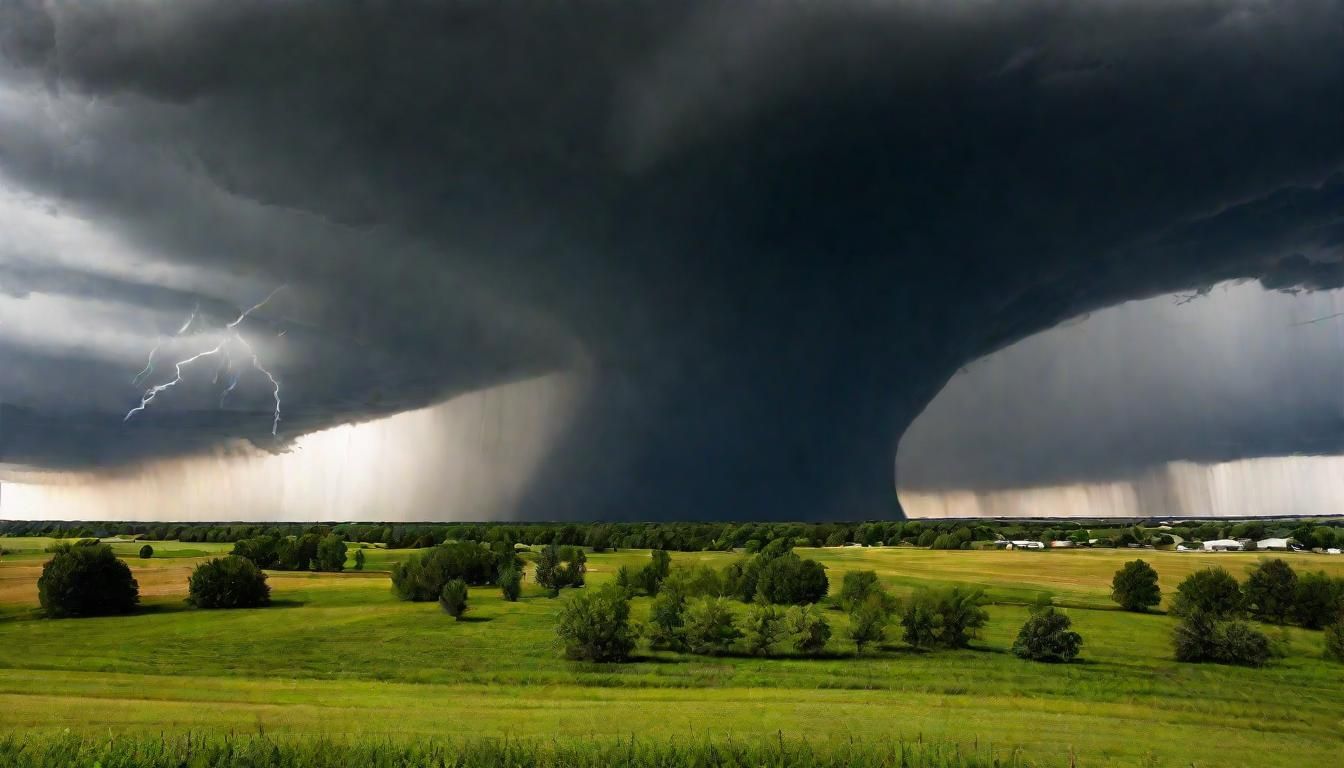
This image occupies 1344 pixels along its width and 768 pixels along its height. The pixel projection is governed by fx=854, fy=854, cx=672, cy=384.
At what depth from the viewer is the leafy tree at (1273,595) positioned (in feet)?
205

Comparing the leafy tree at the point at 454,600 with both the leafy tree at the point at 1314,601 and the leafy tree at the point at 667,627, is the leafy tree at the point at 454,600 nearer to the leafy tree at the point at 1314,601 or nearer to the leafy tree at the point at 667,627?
the leafy tree at the point at 667,627

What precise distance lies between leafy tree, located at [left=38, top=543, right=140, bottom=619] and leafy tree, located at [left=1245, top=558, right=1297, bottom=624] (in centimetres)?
8754

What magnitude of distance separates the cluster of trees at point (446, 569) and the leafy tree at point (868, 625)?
30.5 meters

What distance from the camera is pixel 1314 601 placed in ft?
202

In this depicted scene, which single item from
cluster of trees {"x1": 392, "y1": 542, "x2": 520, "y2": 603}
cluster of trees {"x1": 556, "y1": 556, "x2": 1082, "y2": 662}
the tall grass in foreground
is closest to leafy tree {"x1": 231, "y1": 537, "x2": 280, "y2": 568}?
cluster of trees {"x1": 392, "y1": 542, "x2": 520, "y2": 603}

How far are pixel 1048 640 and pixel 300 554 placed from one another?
97933mm

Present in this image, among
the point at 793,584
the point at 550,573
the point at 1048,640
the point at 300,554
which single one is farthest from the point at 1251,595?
the point at 300,554

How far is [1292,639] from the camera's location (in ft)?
183

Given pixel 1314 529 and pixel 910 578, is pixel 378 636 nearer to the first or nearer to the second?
pixel 910 578

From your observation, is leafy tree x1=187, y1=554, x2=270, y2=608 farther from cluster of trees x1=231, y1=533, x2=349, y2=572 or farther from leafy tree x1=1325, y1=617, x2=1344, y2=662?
leafy tree x1=1325, y1=617, x2=1344, y2=662

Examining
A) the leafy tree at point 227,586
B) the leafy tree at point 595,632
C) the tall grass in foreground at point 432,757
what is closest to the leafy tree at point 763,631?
the leafy tree at point 595,632

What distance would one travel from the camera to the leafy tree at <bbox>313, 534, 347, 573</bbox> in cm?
11381

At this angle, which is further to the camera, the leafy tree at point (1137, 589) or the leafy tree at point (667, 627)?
Result: the leafy tree at point (1137, 589)

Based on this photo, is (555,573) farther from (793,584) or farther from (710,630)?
(710,630)
